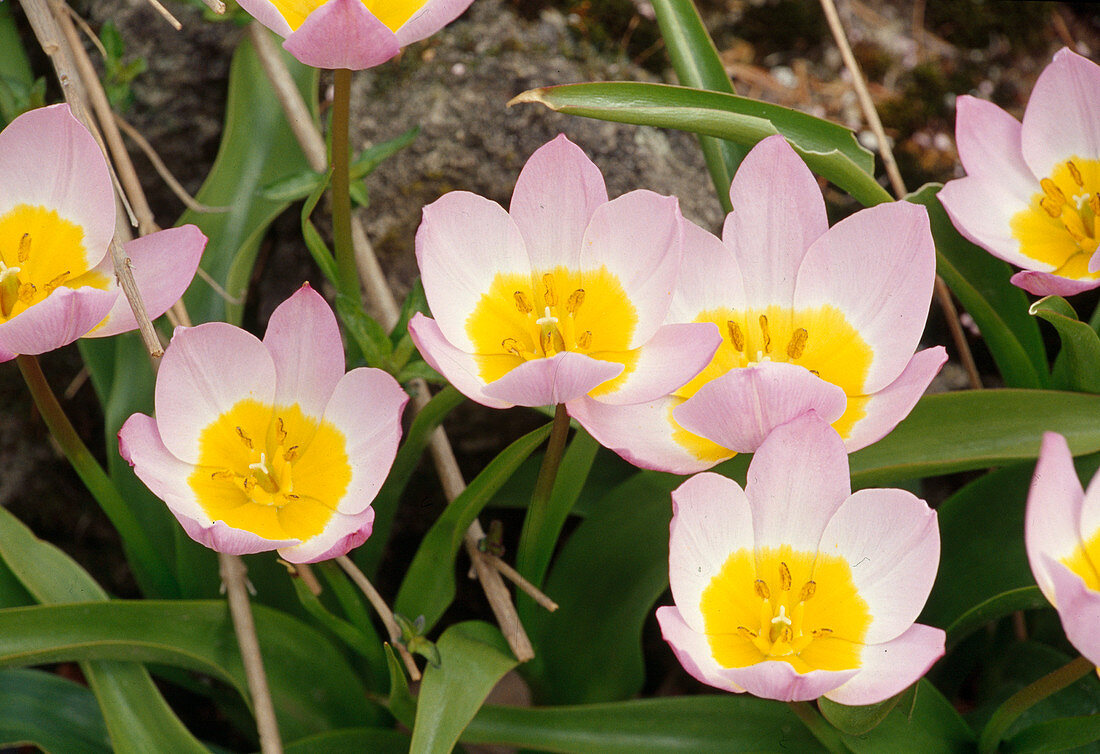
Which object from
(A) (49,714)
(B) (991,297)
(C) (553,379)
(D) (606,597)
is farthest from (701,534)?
(A) (49,714)

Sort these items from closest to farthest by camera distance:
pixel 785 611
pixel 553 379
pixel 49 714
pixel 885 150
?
pixel 553 379
pixel 785 611
pixel 49 714
pixel 885 150

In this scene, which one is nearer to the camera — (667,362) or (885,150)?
(667,362)

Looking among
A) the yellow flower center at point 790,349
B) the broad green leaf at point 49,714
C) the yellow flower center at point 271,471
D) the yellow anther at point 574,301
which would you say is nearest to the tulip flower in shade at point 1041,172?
the yellow flower center at point 790,349

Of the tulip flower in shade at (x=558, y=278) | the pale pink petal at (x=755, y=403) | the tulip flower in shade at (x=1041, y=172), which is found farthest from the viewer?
the tulip flower in shade at (x=1041, y=172)

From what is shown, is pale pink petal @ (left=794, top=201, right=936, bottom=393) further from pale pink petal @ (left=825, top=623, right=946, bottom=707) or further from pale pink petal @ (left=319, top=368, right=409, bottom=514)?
pale pink petal @ (left=319, top=368, right=409, bottom=514)

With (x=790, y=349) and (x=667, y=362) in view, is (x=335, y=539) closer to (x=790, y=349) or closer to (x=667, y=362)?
(x=667, y=362)

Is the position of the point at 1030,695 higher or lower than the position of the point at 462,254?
lower

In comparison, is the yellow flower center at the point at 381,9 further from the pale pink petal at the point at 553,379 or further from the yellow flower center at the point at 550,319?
the pale pink petal at the point at 553,379

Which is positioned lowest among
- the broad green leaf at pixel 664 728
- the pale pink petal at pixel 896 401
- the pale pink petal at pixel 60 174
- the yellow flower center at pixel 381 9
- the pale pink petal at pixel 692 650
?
the broad green leaf at pixel 664 728
